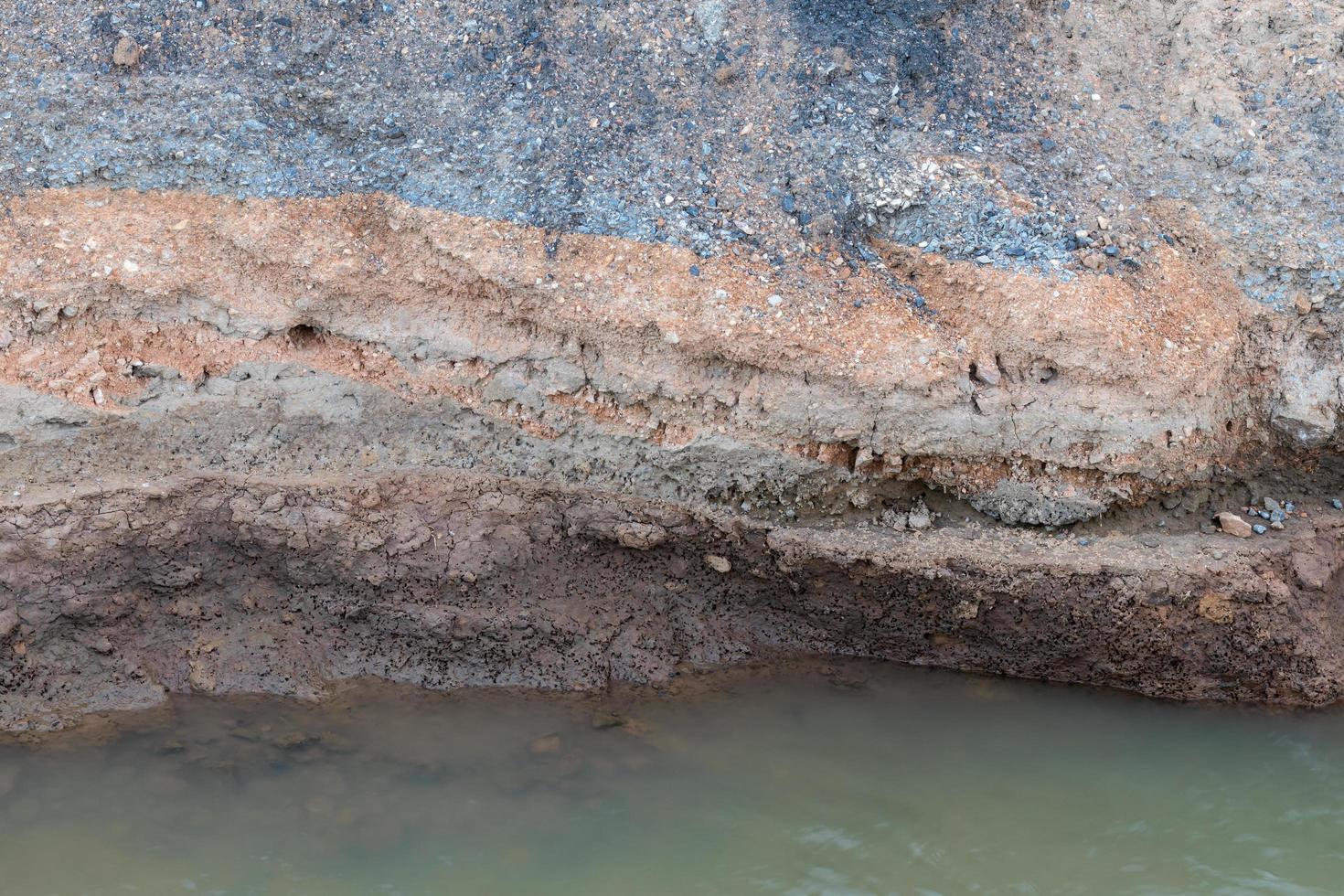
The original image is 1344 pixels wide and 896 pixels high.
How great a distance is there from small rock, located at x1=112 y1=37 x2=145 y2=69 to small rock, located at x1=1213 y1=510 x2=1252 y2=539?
5571 mm

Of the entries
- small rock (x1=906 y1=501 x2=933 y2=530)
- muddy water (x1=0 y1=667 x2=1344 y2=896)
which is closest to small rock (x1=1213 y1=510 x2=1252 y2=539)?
muddy water (x1=0 y1=667 x2=1344 y2=896)

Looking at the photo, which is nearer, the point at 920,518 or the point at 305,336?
the point at 305,336

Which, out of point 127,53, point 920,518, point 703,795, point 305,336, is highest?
point 127,53

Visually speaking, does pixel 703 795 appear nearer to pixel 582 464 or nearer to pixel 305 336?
pixel 582 464

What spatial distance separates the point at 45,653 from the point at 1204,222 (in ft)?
18.7

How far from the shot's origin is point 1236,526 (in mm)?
5547

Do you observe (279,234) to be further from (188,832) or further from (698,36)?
(188,832)

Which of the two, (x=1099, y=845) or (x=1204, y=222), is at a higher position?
(x=1204, y=222)

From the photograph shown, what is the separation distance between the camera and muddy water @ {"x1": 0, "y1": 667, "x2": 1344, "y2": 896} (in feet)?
15.7

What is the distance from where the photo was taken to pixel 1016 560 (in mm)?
5398

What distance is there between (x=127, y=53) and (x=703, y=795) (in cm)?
432

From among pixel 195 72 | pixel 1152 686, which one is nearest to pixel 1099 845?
pixel 1152 686

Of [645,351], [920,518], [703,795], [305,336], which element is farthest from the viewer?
[920,518]

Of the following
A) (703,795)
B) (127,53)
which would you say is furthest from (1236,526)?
(127,53)
